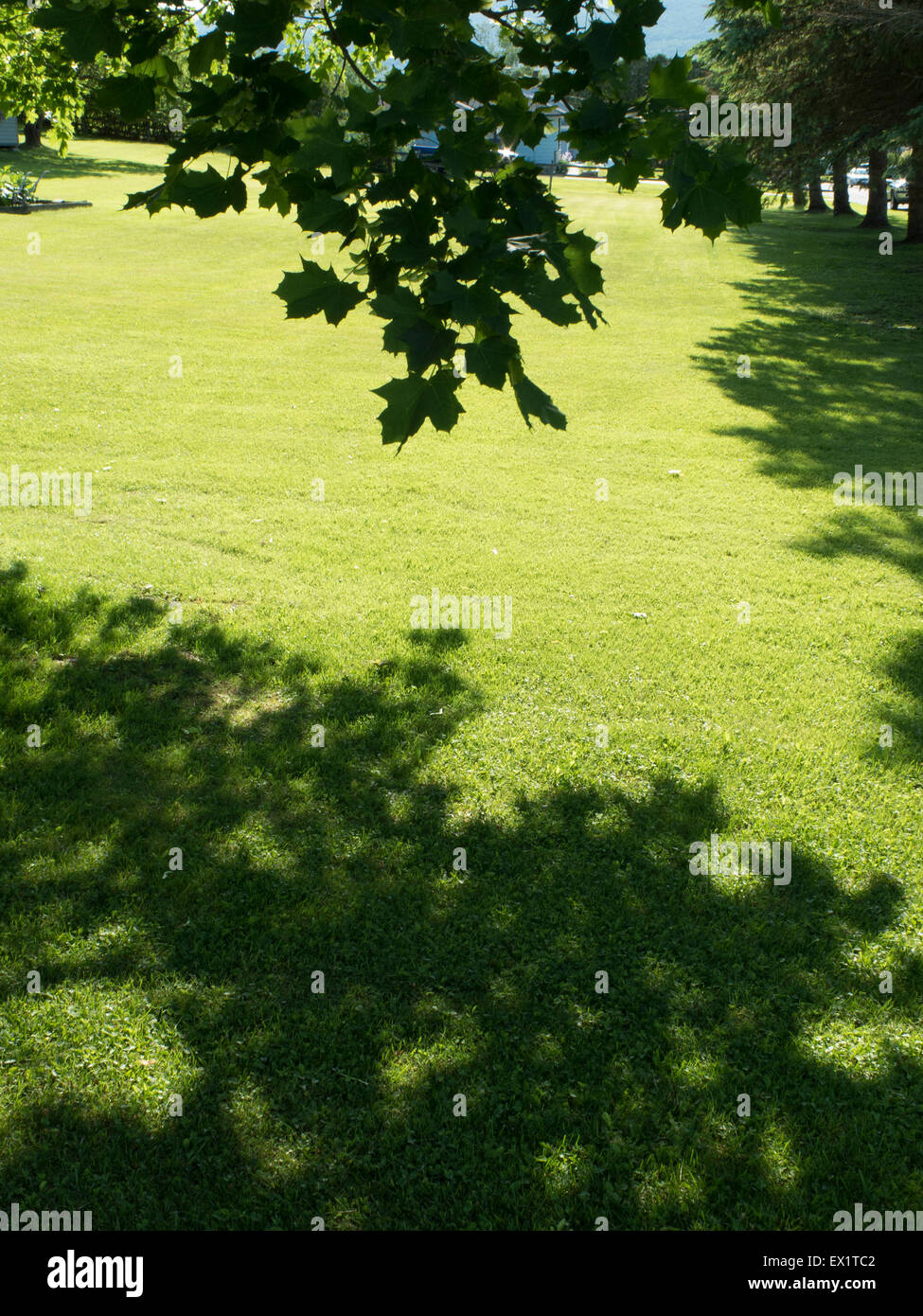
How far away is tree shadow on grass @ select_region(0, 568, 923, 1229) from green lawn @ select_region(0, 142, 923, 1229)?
15 mm

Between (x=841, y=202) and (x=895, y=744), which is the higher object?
(x=841, y=202)

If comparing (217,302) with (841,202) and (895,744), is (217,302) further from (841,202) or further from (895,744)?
(841,202)

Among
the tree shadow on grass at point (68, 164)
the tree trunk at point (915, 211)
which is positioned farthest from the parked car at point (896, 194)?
the tree shadow on grass at point (68, 164)

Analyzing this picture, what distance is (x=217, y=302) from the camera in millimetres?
20188

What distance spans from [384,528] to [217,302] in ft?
43.9

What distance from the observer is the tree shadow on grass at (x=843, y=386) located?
908 centimetres

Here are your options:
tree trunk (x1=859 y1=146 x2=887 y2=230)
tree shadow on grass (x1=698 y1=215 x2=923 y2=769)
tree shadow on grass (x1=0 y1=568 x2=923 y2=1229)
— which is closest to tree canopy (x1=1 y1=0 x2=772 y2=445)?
tree shadow on grass (x1=0 y1=568 x2=923 y2=1229)

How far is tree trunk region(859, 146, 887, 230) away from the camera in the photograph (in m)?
30.7

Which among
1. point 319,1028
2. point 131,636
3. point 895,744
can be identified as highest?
point 131,636

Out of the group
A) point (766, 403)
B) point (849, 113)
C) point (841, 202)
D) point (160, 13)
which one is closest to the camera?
point (160, 13)

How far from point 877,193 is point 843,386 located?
2222 centimetres

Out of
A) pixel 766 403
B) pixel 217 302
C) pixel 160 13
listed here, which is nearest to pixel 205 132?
pixel 160 13

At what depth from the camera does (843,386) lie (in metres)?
15.4
